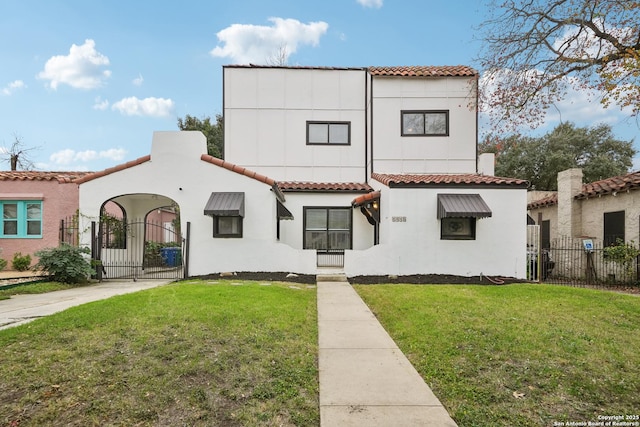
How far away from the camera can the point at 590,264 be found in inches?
587

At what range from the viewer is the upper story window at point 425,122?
54.5 feet

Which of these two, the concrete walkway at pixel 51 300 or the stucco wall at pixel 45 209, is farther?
the stucco wall at pixel 45 209

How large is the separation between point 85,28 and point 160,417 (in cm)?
1639

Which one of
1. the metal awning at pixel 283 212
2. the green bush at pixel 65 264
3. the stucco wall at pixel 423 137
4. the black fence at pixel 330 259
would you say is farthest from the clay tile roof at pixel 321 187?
the green bush at pixel 65 264

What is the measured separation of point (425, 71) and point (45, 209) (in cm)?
1758

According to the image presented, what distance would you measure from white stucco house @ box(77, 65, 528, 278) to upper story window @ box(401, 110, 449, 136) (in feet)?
0.15

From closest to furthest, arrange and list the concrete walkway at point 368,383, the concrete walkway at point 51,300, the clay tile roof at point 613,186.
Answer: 1. the concrete walkway at point 368,383
2. the concrete walkway at point 51,300
3. the clay tile roof at point 613,186

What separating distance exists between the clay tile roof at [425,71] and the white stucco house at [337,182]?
59 millimetres

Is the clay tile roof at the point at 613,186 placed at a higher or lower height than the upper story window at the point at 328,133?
lower

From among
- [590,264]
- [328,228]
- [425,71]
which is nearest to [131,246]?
[328,228]

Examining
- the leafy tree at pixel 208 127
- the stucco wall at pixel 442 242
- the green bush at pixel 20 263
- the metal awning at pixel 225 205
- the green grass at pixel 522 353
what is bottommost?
the green grass at pixel 522 353

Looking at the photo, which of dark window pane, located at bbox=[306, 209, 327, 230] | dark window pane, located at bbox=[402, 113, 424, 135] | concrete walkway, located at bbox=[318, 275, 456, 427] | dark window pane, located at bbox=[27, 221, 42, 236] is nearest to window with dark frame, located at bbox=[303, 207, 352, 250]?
dark window pane, located at bbox=[306, 209, 327, 230]

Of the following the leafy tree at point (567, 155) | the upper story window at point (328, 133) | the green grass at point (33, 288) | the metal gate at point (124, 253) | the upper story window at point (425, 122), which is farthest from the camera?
the leafy tree at point (567, 155)

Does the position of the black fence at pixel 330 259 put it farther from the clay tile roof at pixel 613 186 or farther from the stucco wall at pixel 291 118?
the clay tile roof at pixel 613 186
